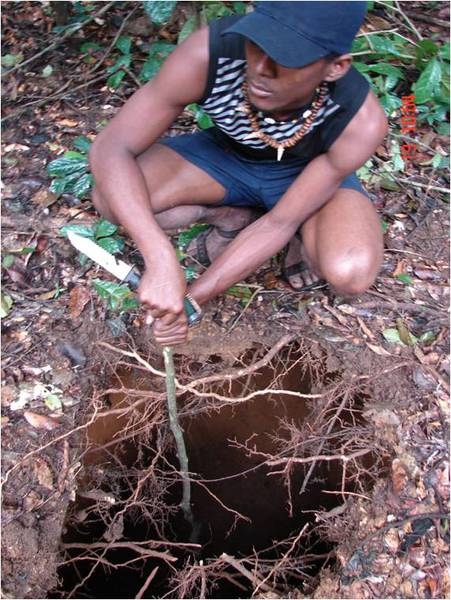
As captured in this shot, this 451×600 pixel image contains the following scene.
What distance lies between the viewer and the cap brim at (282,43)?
43.3 inches

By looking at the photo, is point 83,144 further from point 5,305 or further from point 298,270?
point 298,270

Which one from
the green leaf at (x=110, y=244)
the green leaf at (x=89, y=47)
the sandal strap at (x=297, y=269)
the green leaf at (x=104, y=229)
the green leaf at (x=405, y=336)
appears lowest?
the green leaf at (x=405, y=336)

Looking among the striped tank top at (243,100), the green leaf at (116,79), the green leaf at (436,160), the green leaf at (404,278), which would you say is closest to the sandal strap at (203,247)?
the striped tank top at (243,100)

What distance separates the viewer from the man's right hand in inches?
56.2

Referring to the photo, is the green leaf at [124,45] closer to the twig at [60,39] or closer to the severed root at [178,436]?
the twig at [60,39]

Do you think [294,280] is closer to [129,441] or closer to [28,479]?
[129,441]

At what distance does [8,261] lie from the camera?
2.03 m

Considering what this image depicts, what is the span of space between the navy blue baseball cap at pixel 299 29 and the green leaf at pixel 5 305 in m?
1.18

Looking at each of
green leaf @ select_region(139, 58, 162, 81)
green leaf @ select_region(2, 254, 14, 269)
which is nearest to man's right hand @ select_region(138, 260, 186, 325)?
green leaf @ select_region(2, 254, 14, 269)

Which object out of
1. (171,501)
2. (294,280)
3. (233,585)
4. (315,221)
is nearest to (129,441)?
(171,501)

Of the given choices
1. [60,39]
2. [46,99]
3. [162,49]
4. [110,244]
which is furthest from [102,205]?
[60,39]

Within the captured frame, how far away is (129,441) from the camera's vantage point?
213 centimetres

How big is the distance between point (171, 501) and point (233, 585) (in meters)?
0.38

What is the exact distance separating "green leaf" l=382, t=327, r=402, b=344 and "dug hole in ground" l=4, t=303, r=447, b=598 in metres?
0.07
